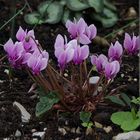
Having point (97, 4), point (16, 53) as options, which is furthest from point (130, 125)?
point (97, 4)

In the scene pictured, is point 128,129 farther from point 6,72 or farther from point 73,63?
point 6,72

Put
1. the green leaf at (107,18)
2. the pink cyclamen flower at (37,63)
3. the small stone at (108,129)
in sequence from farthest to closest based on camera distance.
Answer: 1. the green leaf at (107,18)
2. the small stone at (108,129)
3. the pink cyclamen flower at (37,63)

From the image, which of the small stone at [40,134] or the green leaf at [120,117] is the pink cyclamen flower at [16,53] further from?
the green leaf at [120,117]

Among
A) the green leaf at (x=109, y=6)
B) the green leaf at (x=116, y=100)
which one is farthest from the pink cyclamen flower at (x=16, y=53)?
the green leaf at (x=109, y=6)

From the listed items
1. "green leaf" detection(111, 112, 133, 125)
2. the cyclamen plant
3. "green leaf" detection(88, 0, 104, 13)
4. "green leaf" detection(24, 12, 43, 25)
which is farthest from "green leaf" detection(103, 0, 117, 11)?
"green leaf" detection(111, 112, 133, 125)

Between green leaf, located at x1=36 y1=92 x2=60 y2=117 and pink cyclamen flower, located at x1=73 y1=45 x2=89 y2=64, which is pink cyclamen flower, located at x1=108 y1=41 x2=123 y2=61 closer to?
pink cyclamen flower, located at x1=73 y1=45 x2=89 y2=64

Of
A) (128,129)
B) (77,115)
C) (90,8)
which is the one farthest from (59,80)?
(90,8)
